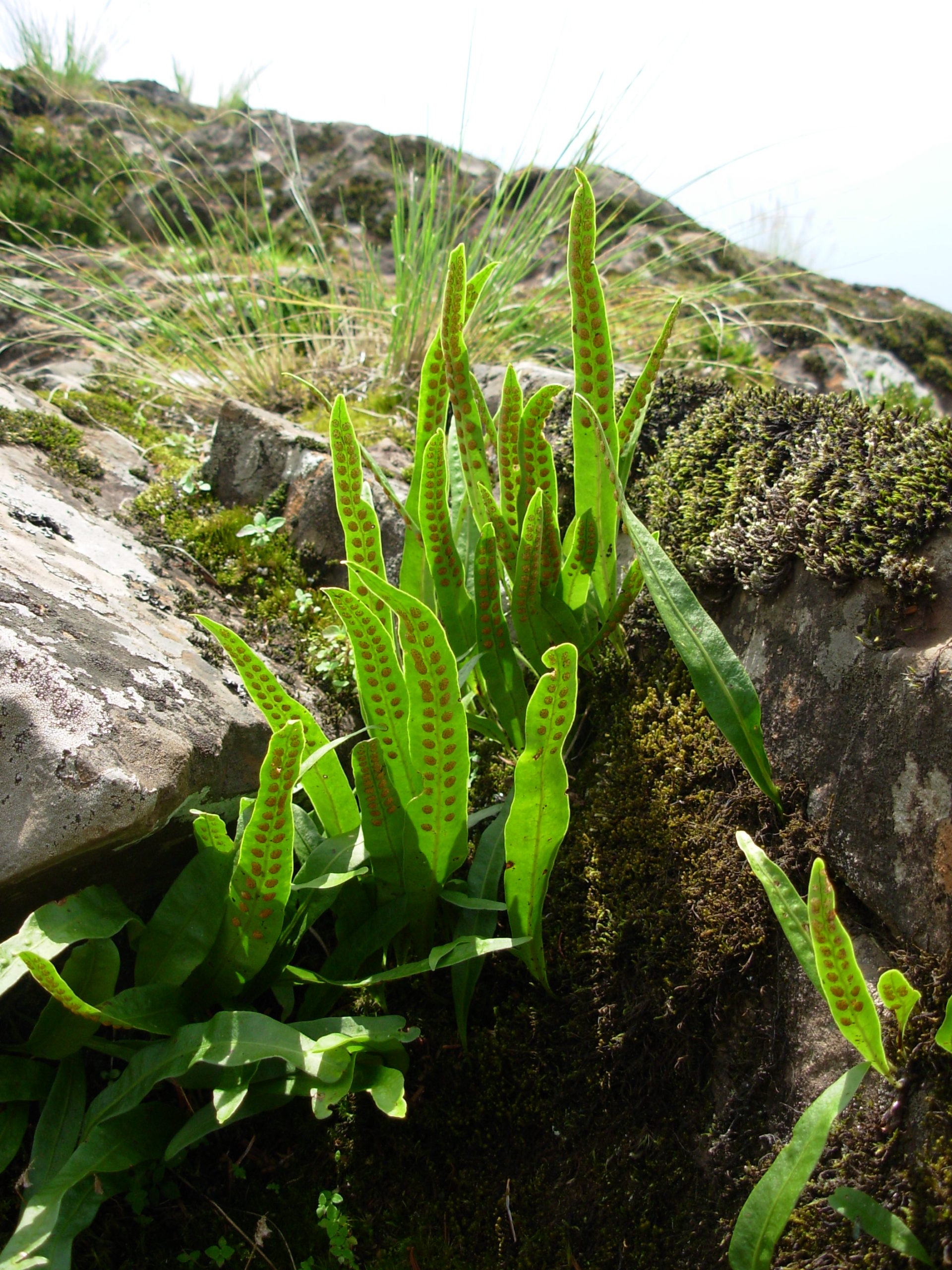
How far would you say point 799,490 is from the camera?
1.64 metres

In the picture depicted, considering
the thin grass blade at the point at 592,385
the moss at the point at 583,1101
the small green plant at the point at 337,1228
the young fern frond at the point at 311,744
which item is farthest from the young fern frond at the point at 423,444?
the small green plant at the point at 337,1228

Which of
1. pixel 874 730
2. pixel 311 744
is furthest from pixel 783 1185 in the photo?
pixel 311 744

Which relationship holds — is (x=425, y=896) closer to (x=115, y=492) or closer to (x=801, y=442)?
(x=801, y=442)

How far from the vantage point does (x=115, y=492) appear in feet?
8.32

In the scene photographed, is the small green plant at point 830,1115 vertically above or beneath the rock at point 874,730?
beneath

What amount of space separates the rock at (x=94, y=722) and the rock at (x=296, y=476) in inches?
23.1

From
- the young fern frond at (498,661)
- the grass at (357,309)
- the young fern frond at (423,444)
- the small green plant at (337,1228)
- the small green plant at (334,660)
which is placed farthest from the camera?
the grass at (357,309)

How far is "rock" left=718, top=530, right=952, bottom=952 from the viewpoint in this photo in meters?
1.24

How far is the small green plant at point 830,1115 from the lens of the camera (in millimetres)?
1006

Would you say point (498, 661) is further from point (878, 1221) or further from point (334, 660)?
point (878, 1221)

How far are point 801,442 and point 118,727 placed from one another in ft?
5.05

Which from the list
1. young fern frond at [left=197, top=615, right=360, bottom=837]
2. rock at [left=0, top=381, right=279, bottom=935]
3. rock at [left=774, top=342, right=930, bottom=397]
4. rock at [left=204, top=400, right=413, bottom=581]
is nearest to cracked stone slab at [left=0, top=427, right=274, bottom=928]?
rock at [left=0, top=381, right=279, bottom=935]

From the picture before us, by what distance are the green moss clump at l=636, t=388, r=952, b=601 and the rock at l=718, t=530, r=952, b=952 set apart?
6 centimetres

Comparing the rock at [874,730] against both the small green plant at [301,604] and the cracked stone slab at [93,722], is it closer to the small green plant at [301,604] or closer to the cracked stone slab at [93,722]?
the cracked stone slab at [93,722]
